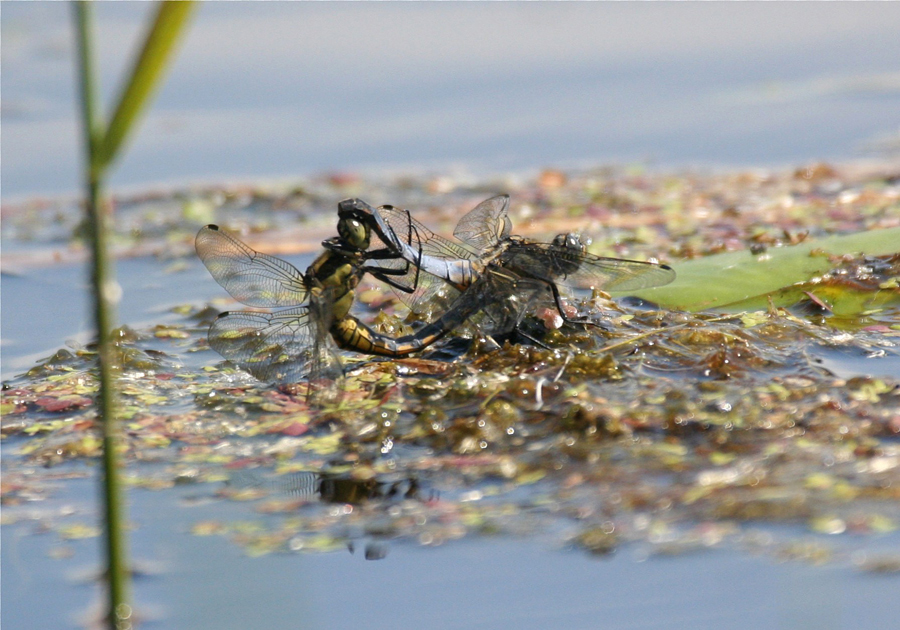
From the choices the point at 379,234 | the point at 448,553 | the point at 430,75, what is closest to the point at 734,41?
the point at 430,75

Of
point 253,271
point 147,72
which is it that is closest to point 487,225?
point 253,271

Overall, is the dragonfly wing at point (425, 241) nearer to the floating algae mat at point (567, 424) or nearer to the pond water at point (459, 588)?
the floating algae mat at point (567, 424)

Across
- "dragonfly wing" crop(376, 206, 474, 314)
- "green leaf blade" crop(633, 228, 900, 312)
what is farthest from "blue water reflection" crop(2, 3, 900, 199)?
"dragonfly wing" crop(376, 206, 474, 314)

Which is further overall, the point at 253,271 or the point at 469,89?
the point at 469,89

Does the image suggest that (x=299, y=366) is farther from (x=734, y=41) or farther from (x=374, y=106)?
(x=734, y=41)

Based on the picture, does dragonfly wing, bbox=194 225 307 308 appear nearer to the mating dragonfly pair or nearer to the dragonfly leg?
the mating dragonfly pair

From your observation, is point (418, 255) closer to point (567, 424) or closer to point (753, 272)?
point (567, 424)

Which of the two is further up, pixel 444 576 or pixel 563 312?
pixel 563 312
